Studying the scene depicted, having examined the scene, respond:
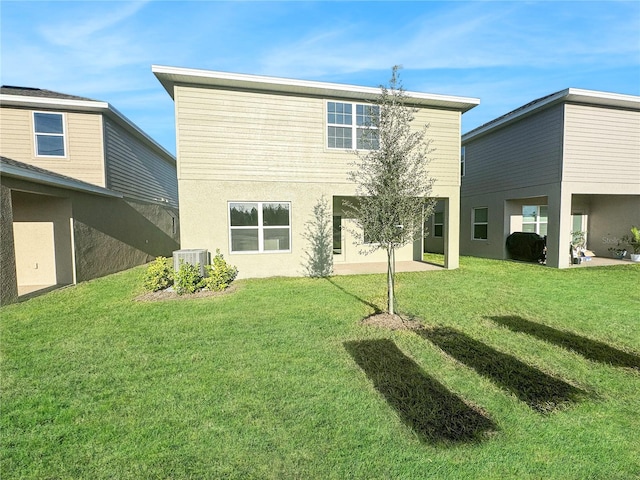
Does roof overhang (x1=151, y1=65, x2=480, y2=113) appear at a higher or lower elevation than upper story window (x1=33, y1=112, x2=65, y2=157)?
higher

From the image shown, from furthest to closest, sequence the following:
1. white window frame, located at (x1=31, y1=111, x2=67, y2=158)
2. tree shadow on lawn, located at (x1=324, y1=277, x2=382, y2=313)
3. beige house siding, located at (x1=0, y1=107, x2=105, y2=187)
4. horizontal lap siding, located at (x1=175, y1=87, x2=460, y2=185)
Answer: white window frame, located at (x1=31, y1=111, x2=67, y2=158) → beige house siding, located at (x1=0, y1=107, x2=105, y2=187) → horizontal lap siding, located at (x1=175, y1=87, x2=460, y2=185) → tree shadow on lawn, located at (x1=324, y1=277, x2=382, y2=313)

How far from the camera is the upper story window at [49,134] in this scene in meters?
11.0

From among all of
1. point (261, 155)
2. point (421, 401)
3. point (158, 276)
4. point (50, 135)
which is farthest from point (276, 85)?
point (421, 401)

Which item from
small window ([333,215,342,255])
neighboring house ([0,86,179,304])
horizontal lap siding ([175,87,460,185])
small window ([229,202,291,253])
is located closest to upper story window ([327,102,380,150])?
horizontal lap siding ([175,87,460,185])

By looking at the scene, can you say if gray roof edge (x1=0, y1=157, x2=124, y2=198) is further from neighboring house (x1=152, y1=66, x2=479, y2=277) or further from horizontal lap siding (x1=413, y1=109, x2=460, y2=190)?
horizontal lap siding (x1=413, y1=109, x2=460, y2=190)

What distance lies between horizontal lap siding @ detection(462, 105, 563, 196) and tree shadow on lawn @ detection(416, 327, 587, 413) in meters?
10.2

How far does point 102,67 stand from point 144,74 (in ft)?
5.54

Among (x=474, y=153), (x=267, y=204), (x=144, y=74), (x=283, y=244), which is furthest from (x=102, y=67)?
(x=474, y=153)

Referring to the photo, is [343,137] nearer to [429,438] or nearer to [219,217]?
[219,217]

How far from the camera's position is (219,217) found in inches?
381

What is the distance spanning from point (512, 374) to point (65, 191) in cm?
1178

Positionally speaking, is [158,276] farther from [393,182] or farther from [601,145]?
[601,145]

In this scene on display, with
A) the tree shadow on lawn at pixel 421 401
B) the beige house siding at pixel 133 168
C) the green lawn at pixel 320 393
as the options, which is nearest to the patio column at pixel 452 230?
the green lawn at pixel 320 393

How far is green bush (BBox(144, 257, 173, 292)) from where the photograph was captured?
27.3 ft
